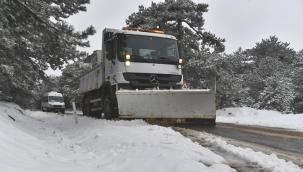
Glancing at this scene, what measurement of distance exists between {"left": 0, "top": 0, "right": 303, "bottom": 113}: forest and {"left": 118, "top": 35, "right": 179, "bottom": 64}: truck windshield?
0.47 meters

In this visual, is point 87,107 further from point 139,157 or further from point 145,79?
point 139,157

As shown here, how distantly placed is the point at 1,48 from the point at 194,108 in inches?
287

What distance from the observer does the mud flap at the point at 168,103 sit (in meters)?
8.20

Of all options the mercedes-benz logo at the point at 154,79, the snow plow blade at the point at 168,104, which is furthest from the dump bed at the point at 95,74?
the snow plow blade at the point at 168,104

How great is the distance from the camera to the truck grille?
877 cm

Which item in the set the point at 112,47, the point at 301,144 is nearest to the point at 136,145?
the point at 301,144

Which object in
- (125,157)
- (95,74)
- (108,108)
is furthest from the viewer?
(95,74)

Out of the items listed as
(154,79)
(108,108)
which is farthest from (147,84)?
(108,108)

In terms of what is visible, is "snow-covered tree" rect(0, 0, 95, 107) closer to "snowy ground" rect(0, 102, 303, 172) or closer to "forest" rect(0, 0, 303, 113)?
"forest" rect(0, 0, 303, 113)

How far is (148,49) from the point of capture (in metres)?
9.21

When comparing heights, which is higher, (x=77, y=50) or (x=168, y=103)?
(x=77, y=50)

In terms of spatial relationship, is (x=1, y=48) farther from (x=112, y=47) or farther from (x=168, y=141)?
(x=168, y=141)

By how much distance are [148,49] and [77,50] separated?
3194mm

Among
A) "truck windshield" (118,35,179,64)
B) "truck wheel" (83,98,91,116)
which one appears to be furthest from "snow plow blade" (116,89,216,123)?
"truck wheel" (83,98,91,116)
